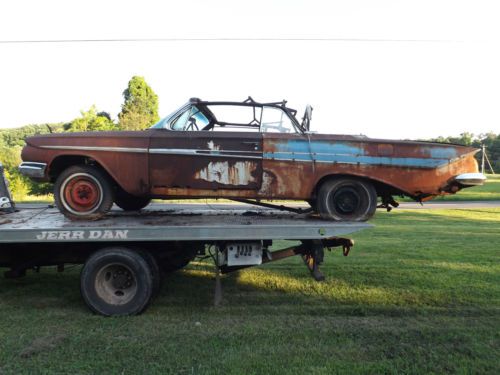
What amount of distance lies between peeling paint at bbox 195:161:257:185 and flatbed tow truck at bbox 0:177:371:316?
0.50m

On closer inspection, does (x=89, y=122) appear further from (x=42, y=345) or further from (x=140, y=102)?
(x=42, y=345)

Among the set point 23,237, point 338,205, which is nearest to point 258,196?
point 338,205

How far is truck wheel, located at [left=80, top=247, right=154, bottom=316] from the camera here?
4031 millimetres

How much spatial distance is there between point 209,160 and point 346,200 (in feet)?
5.58

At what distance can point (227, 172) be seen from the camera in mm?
4484

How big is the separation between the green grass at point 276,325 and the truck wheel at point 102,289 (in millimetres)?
141

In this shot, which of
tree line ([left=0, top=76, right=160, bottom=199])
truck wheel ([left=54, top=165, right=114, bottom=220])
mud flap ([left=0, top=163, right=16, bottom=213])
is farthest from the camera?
tree line ([left=0, top=76, right=160, bottom=199])

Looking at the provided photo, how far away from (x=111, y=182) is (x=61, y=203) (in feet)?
2.01

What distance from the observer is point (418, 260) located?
657 centimetres

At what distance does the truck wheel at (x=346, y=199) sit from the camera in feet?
15.0

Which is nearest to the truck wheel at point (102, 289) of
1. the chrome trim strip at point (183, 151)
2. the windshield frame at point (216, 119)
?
the chrome trim strip at point (183, 151)

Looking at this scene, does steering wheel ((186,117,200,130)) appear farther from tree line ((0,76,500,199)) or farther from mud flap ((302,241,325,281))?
tree line ((0,76,500,199))

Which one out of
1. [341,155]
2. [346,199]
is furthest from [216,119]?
[346,199]

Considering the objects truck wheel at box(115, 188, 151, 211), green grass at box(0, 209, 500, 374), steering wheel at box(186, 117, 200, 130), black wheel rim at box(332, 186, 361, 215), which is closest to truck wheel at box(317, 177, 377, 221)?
black wheel rim at box(332, 186, 361, 215)
